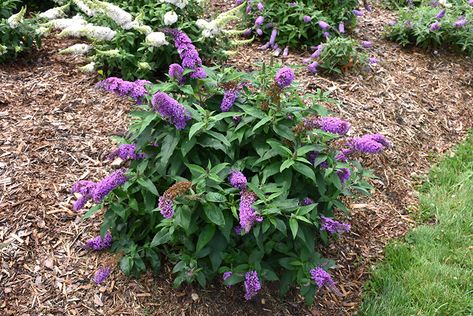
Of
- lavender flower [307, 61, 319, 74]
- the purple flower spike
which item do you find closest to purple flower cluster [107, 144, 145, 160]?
lavender flower [307, 61, 319, 74]

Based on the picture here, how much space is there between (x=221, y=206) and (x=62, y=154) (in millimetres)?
1667

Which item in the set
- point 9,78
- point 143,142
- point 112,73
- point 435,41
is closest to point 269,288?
point 143,142

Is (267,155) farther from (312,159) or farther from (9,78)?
(9,78)

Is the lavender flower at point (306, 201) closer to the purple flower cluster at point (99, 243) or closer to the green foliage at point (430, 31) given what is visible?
the purple flower cluster at point (99, 243)

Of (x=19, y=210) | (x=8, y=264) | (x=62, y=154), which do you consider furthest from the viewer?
(x=62, y=154)

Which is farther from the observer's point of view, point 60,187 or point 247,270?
point 60,187

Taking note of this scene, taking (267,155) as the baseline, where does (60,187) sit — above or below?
below

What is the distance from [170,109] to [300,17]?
3.41 metres

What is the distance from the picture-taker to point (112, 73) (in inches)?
189

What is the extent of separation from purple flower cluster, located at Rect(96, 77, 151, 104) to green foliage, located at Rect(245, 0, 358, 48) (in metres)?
3.08

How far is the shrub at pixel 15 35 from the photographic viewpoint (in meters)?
4.77

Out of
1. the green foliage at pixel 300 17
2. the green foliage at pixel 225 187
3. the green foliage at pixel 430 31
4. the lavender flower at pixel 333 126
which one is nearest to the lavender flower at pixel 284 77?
the green foliage at pixel 225 187

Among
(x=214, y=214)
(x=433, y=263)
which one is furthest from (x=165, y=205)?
(x=433, y=263)

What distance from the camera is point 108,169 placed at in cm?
377
